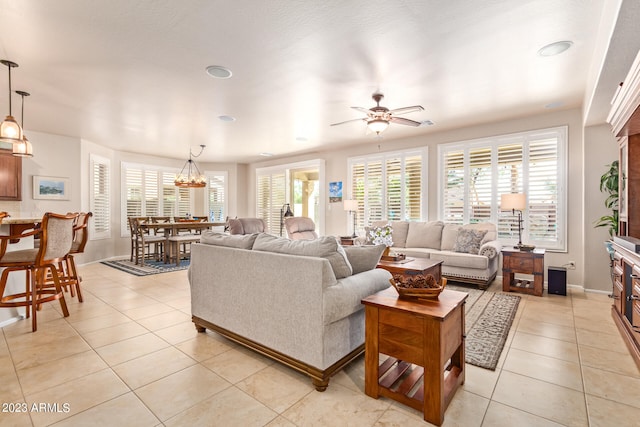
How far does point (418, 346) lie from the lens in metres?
1.68

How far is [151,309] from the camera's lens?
141 inches

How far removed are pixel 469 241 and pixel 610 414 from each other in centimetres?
324

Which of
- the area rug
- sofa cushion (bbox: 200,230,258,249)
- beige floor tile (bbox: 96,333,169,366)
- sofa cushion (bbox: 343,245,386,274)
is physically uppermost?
sofa cushion (bbox: 200,230,258,249)

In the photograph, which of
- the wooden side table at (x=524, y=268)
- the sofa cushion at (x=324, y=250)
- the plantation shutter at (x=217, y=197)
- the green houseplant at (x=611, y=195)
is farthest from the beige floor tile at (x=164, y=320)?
the plantation shutter at (x=217, y=197)

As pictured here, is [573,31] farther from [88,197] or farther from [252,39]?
[88,197]

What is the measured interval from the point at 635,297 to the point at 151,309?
4.64 m

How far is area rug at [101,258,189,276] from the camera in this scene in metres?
5.74

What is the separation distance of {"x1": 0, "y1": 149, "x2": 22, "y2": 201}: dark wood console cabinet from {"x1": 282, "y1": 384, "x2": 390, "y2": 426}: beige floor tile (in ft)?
21.5

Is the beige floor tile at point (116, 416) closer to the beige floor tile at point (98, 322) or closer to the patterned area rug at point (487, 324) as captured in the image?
the beige floor tile at point (98, 322)

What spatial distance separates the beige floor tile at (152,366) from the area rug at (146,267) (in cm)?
359

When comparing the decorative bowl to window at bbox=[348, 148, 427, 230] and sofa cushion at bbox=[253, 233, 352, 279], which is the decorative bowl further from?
window at bbox=[348, 148, 427, 230]

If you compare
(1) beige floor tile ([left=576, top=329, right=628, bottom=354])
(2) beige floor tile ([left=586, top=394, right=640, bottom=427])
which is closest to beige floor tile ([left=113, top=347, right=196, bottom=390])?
(2) beige floor tile ([left=586, top=394, right=640, bottom=427])

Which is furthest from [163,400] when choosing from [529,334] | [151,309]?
[529,334]

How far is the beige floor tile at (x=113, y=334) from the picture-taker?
2.69 metres
